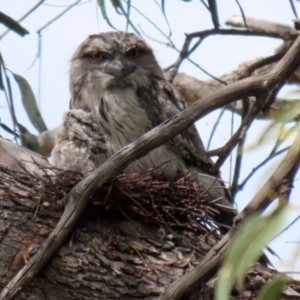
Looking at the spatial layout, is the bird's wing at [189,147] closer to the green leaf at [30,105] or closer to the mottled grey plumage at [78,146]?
the mottled grey plumage at [78,146]

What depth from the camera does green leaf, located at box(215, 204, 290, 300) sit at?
1.37m

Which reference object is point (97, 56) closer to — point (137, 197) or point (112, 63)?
point (112, 63)

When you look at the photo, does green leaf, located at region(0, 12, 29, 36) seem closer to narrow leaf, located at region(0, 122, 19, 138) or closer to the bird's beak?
narrow leaf, located at region(0, 122, 19, 138)

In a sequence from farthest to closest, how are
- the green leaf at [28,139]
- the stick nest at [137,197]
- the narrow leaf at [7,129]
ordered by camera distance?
the green leaf at [28,139]
the narrow leaf at [7,129]
the stick nest at [137,197]

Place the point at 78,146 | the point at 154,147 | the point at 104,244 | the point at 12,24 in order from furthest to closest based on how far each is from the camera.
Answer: the point at 78,146, the point at 12,24, the point at 104,244, the point at 154,147

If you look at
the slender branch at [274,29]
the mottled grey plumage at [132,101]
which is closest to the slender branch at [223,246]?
the mottled grey plumage at [132,101]

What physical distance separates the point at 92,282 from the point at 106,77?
1.37 metres

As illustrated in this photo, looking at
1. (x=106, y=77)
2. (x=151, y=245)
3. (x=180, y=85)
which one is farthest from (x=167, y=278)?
(x=180, y=85)

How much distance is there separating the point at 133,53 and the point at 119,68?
0.23 metres

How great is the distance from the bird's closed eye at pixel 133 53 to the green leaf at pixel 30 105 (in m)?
0.64

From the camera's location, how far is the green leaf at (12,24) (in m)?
3.07

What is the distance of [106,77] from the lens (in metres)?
3.61

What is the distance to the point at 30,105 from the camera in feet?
10.8

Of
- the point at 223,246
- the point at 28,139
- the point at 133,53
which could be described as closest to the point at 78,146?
the point at 28,139
